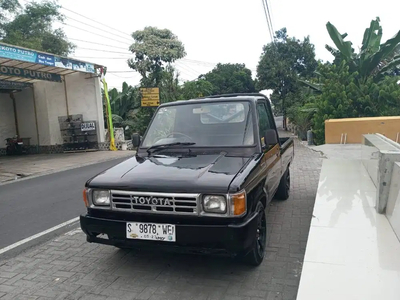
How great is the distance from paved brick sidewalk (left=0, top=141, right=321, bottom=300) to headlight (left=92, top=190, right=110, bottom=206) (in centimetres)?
81

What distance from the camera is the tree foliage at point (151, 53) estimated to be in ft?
71.8

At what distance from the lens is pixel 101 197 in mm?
3318

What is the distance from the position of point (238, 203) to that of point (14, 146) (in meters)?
17.9

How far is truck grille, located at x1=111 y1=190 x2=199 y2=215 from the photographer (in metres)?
2.96

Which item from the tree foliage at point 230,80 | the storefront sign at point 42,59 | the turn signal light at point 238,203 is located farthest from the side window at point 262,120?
the tree foliage at point 230,80

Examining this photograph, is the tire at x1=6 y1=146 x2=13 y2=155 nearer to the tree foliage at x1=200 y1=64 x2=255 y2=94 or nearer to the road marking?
the road marking

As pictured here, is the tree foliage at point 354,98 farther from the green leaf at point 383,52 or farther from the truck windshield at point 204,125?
the truck windshield at point 204,125

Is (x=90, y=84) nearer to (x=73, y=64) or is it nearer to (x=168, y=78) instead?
(x=73, y=64)

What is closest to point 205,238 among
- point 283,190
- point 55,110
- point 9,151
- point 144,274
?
point 144,274

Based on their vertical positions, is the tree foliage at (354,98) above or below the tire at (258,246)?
above

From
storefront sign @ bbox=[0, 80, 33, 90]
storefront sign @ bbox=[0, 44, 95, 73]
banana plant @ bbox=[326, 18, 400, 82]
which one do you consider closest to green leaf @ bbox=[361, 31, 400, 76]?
banana plant @ bbox=[326, 18, 400, 82]

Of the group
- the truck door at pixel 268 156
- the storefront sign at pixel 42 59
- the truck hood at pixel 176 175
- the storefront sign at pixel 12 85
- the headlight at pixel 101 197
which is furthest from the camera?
the storefront sign at pixel 12 85

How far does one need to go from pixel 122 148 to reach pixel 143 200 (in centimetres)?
1598

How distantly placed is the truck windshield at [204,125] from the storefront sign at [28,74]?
40.3 ft
